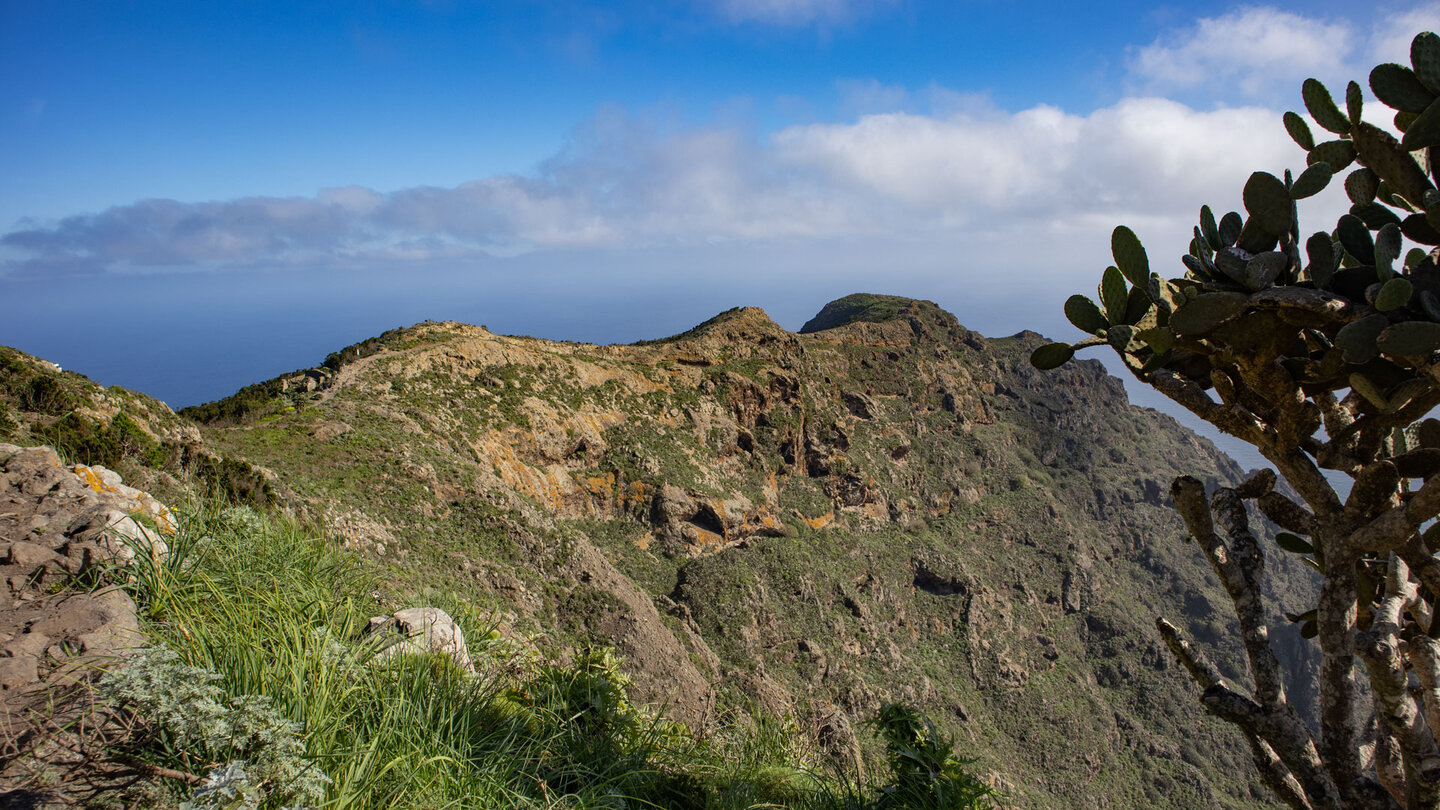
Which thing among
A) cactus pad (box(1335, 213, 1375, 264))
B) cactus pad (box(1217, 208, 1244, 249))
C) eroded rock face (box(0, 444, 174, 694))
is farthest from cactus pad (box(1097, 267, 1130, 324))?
eroded rock face (box(0, 444, 174, 694))

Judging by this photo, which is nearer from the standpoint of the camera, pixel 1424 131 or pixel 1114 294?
pixel 1424 131

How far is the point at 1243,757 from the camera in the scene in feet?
175

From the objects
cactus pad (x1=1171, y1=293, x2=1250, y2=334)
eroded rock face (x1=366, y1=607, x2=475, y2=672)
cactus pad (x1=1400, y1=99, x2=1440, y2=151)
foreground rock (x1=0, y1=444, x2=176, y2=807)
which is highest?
Result: cactus pad (x1=1400, y1=99, x2=1440, y2=151)

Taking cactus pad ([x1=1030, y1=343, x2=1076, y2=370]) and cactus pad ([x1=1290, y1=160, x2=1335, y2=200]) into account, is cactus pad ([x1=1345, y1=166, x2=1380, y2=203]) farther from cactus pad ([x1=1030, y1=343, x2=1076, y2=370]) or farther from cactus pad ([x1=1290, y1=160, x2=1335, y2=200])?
cactus pad ([x1=1030, y1=343, x2=1076, y2=370])

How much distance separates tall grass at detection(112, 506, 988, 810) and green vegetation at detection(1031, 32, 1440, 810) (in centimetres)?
A: 248

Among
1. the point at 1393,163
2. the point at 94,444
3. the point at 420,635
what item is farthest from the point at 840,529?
the point at 1393,163

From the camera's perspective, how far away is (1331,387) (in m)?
3.98

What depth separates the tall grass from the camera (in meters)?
2.78

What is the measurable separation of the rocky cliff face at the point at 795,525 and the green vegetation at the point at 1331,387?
4.18 m

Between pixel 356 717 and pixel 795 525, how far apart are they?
4425cm

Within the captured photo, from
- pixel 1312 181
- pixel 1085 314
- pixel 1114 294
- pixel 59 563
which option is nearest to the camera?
pixel 1312 181

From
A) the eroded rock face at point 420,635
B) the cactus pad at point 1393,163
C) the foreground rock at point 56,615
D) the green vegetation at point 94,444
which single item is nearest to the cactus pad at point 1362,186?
the cactus pad at point 1393,163

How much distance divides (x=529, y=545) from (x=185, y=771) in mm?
23854

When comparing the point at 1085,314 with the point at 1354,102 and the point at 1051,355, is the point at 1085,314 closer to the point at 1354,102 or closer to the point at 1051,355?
the point at 1051,355
